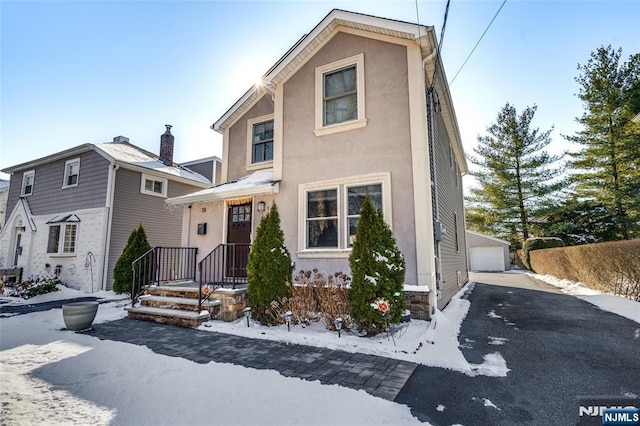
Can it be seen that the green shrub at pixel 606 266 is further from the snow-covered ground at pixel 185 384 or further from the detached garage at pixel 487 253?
the detached garage at pixel 487 253

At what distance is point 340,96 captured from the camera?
7207mm

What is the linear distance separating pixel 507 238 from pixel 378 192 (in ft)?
79.2

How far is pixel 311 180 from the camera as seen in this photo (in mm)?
7168

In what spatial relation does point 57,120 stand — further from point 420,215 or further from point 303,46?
point 420,215

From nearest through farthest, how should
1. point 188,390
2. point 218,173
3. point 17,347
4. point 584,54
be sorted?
point 188,390
point 17,347
point 218,173
point 584,54

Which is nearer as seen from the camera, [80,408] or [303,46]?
[80,408]

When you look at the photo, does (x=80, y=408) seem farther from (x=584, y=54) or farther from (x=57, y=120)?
(x=584, y=54)

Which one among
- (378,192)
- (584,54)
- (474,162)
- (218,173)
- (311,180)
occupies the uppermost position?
A: (584,54)

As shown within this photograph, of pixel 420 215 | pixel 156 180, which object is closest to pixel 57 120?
pixel 156 180

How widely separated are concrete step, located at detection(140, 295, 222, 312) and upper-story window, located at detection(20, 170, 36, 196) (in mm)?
13591

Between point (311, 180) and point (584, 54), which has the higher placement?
point (584, 54)

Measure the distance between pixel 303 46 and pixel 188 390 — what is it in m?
7.44

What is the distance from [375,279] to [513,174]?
79.3ft

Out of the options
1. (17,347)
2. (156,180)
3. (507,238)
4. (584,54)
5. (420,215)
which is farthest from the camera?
(507,238)
